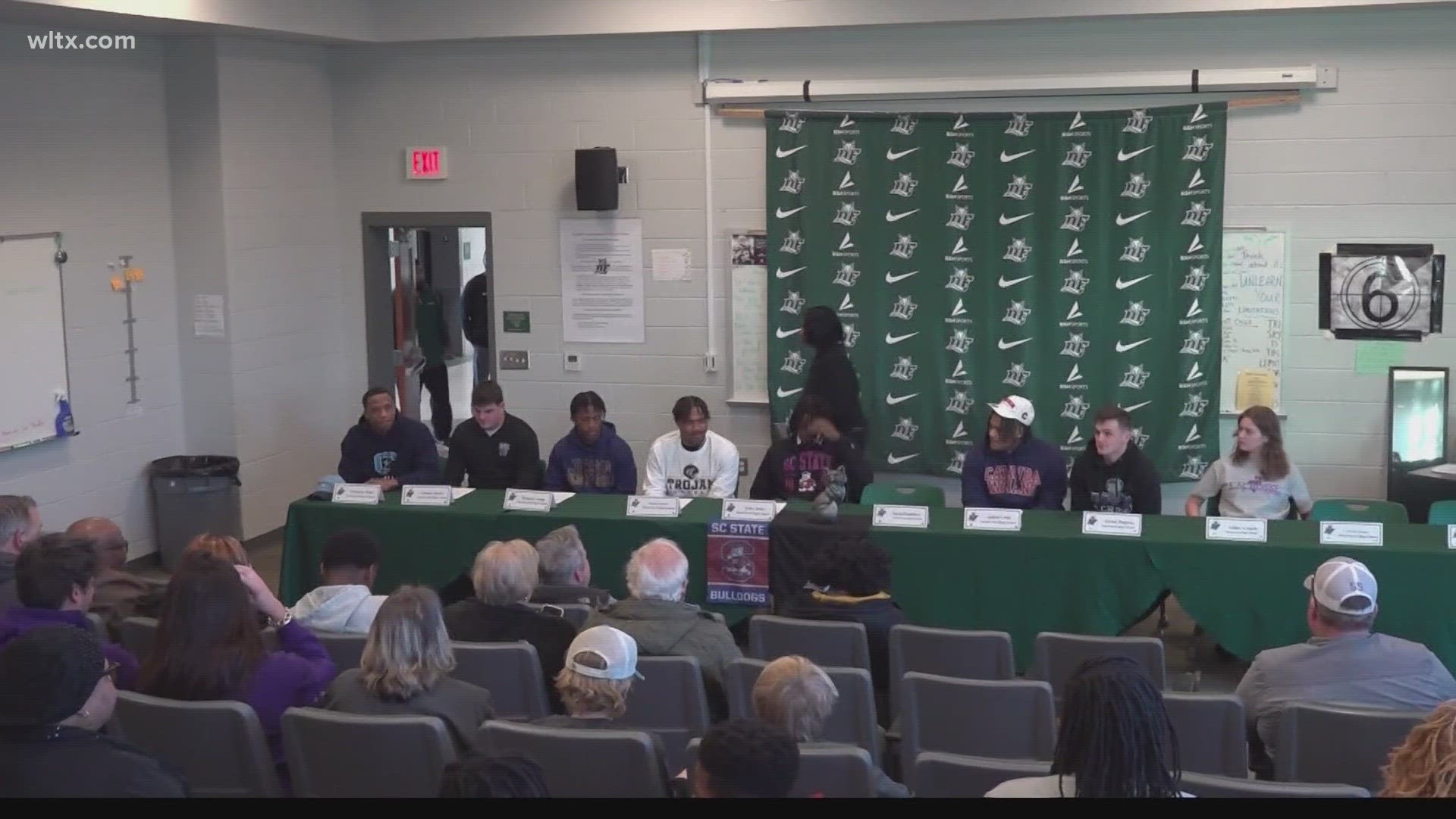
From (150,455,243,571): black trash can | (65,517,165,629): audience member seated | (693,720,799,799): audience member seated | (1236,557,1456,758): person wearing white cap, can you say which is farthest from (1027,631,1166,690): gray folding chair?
(150,455,243,571): black trash can

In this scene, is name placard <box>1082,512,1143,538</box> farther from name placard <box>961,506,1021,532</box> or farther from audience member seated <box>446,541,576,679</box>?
audience member seated <box>446,541,576,679</box>

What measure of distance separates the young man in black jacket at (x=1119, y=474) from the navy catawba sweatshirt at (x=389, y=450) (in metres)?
3.16

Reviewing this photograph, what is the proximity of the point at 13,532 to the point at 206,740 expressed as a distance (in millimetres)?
1900

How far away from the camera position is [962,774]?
10.1 feet

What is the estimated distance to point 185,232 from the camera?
8.33m

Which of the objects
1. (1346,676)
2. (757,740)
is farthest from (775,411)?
(757,740)

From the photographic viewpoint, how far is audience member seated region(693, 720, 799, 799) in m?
2.32

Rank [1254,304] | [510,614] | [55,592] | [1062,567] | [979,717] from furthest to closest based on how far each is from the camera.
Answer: [1254,304] < [1062,567] < [510,614] < [55,592] < [979,717]

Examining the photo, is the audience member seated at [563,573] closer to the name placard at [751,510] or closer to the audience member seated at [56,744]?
the name placard at [751,510]

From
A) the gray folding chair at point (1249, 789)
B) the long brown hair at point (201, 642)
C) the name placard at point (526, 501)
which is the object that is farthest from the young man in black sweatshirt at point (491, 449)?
the gray folding chair at point (1249, 789)

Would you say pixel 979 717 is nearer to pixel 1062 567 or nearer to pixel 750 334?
pixel 1062 567

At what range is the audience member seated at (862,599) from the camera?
4.61 m

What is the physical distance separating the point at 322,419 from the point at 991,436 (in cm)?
455

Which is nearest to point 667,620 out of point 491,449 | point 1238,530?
point 1238,530
